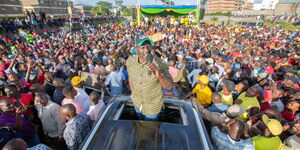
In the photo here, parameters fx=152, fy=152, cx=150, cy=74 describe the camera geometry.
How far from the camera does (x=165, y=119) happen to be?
7.31 ft

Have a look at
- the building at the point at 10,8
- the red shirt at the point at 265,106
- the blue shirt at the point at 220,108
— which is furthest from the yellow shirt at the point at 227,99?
the building at the point at 10,8

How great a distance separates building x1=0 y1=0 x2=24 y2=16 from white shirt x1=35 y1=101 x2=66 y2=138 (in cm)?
4827

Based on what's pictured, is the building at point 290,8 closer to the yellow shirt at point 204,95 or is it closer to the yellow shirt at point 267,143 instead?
the yellow shirt at point 204,95

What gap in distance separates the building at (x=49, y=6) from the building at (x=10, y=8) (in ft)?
25.3

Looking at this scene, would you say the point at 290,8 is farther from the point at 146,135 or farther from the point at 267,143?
the point at 146,135

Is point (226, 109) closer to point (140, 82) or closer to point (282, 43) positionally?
point (140, 82)

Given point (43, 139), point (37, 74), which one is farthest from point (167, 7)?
point (43, 139)

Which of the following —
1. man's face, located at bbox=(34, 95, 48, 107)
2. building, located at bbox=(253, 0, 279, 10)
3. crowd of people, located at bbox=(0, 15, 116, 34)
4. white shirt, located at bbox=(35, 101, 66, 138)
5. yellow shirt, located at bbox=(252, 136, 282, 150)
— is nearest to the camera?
yellow shirt, located at bbox=(252, 136, 282, 150)

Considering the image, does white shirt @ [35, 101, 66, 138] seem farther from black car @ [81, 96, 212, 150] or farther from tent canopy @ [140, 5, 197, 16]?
tent canopy @ [140, 5, 197, 16]

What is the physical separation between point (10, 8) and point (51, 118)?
5024cm

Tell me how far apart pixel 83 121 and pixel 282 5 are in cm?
5626

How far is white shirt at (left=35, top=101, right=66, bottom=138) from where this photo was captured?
9.33ft

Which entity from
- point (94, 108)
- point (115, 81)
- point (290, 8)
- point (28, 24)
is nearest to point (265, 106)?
point (94, 108)

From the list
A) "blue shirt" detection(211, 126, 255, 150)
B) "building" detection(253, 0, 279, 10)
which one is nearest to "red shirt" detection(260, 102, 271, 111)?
"blue shirt" detection(211, 126, 255, 150)
